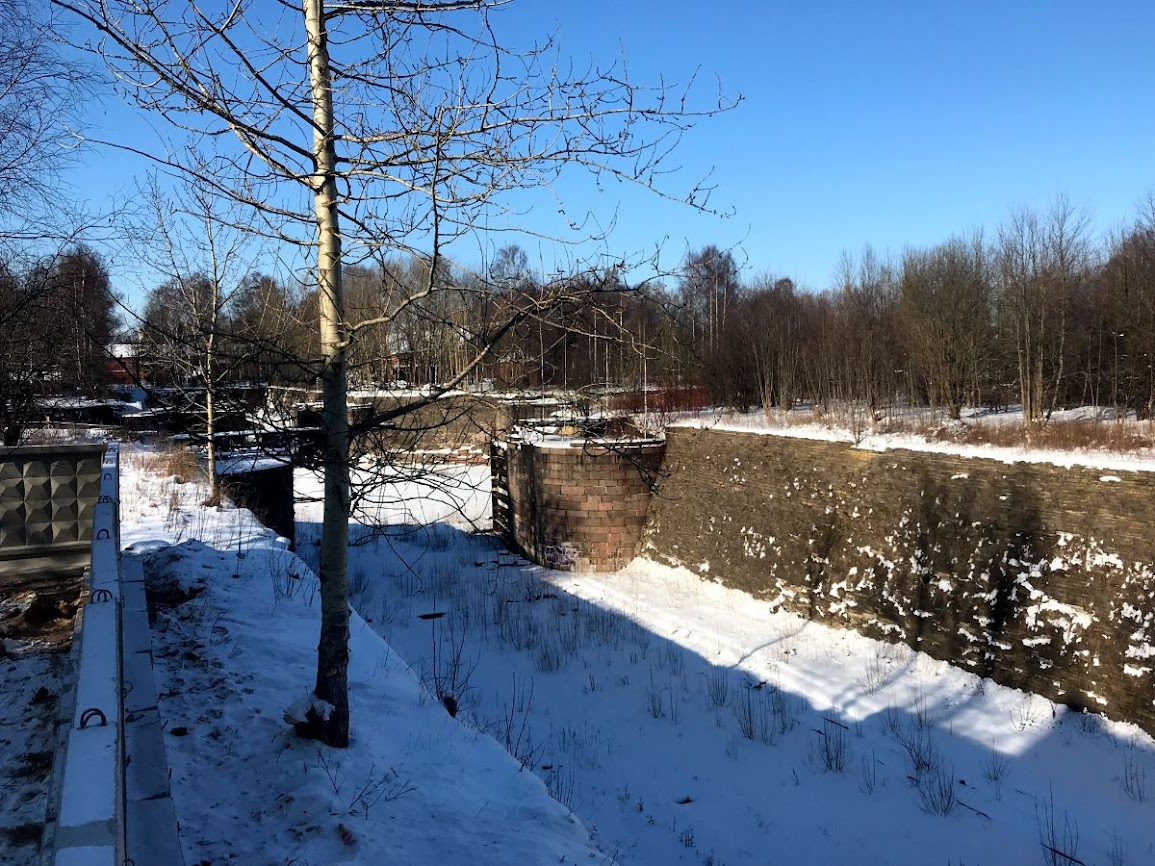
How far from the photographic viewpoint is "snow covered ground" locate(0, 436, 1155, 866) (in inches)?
147

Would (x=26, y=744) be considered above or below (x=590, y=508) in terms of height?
above

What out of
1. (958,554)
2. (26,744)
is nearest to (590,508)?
(958,554)

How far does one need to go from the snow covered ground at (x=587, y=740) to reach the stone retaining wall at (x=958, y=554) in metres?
0.36

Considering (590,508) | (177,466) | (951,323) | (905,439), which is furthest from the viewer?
(951,323)

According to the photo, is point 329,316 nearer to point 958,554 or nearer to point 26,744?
point 26,744

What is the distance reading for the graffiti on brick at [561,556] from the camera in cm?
1531

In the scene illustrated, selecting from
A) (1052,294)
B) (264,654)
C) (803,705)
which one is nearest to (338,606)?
(264,654)

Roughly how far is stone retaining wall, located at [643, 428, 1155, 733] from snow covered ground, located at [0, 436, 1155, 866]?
365mm

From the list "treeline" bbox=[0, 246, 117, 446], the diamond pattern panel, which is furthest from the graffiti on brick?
the diamond pattern panel

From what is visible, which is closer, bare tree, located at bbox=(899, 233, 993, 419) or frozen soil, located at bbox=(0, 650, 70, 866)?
frozen soil, located at bbox=(0, 650, 70, 866)

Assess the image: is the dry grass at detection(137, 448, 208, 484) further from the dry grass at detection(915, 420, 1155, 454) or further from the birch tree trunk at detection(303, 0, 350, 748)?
the dry grass at detection(915, 420, 1155, 454)

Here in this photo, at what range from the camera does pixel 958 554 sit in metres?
9.28

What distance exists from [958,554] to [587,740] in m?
5.15

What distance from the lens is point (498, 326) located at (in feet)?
11.6
